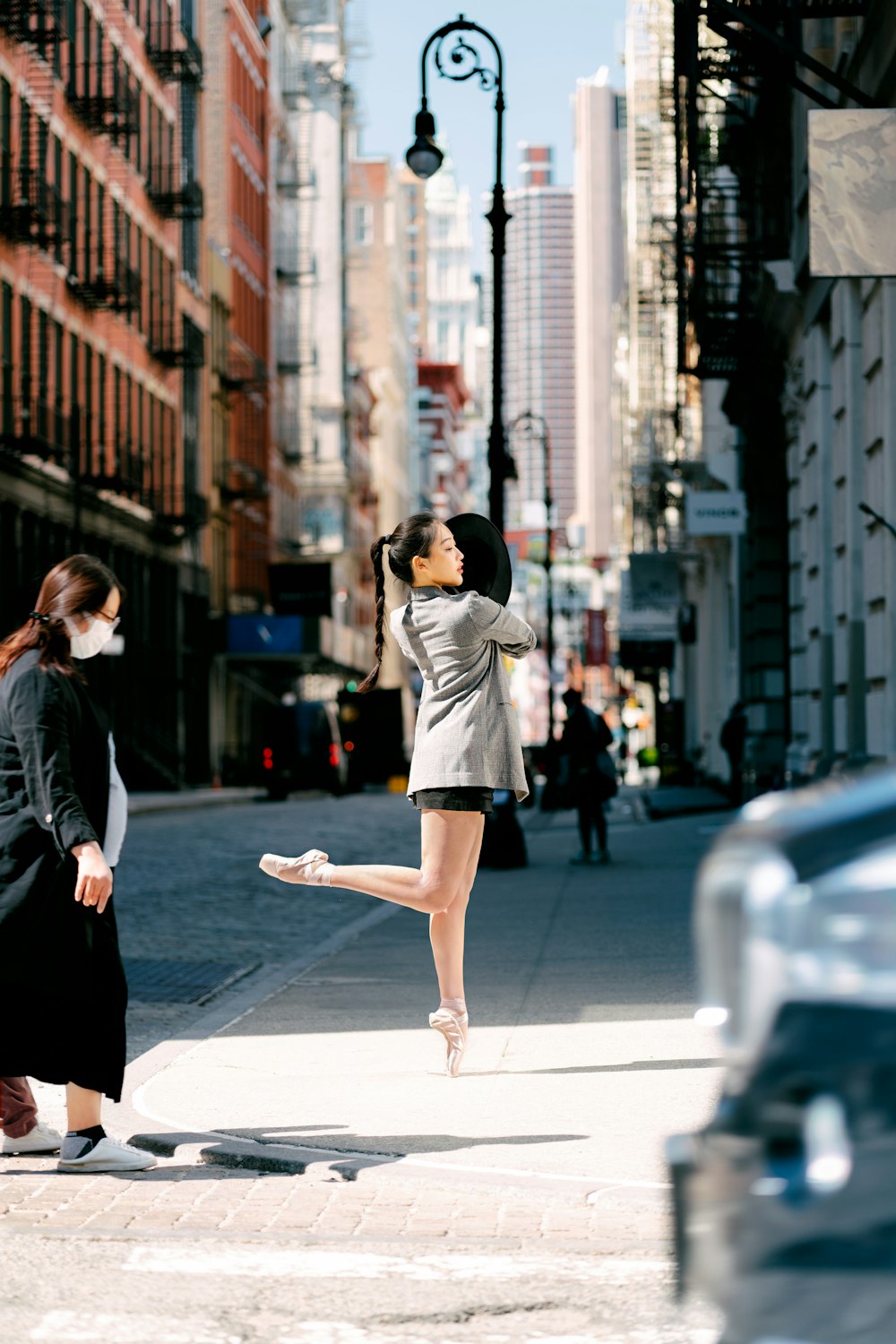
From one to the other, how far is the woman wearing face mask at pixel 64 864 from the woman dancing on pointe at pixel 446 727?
1.15 meters

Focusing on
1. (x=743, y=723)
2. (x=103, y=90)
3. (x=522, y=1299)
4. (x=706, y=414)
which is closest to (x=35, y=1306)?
(x=522, y=1299)

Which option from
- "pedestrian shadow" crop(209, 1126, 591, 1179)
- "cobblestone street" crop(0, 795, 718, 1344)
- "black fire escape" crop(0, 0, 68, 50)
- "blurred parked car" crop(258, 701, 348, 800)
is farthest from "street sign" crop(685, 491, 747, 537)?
"pedestrian shadow" crop(209, 1126, 591, 1179)

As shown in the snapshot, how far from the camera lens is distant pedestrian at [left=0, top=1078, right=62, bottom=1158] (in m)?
6.72

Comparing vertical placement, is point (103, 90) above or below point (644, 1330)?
above

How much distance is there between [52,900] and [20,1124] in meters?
0.94

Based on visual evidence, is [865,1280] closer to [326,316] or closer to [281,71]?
[281,71]

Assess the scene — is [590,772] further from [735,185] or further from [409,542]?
[409,542]

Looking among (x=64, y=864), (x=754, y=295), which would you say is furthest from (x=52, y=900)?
(x=754, y=295)

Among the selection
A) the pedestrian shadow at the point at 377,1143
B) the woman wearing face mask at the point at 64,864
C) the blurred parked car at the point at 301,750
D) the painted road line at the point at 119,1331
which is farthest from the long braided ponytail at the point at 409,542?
the blurred parked car at the point at 301,750

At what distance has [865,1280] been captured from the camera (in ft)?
7.29

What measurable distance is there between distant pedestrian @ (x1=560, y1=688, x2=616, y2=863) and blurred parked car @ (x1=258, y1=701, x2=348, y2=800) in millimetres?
27265

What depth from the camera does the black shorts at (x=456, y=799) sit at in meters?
7.45

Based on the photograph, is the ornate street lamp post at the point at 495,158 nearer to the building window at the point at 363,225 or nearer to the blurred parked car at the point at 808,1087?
the blurred parked car at the point at 808,1087

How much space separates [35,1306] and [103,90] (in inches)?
1688
